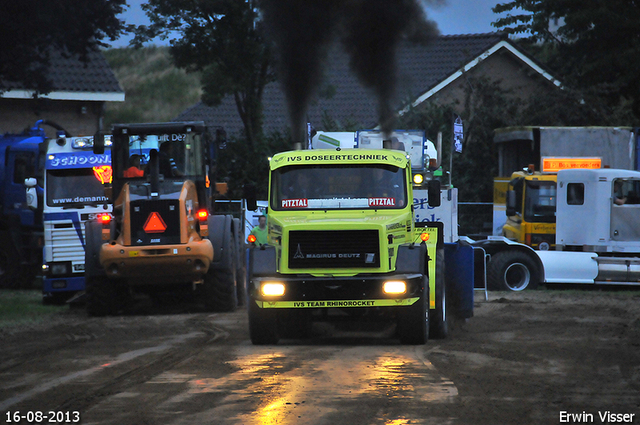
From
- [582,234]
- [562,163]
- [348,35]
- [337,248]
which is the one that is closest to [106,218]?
[348,35]

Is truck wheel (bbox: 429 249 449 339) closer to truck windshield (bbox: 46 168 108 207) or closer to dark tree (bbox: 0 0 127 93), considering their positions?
dark tree (bbox: 0 0 127 93)

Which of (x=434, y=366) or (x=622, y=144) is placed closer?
(x=434, y=366)

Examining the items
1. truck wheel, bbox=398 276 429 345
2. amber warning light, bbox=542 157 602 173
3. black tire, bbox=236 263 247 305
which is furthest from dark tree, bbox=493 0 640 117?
truck wheel, bbox=398 276 429 345

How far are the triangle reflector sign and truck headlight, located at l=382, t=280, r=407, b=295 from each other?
5.07 metres

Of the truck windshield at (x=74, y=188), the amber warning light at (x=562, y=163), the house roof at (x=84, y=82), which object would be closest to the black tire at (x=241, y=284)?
the truck windshield at (x=74, y=188)

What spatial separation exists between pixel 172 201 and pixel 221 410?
776cm

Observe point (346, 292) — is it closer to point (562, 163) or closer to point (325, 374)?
point (325, 374)

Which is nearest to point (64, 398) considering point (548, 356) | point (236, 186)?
A: point (548, 356)

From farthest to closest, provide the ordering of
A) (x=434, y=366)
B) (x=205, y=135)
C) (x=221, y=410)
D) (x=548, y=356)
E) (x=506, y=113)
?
1. (x=506, y=113)
2. (x=205, y=135)
3. (x=548, y=356)
4. (x=434, y=366)
5. (x=221, y=410)

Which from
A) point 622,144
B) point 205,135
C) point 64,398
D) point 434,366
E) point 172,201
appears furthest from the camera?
point 622,144

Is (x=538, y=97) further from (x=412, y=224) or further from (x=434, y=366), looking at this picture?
(x=434, y=366)

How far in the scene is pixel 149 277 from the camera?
15312 millimetres

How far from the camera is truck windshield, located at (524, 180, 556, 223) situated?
22094 millimetres

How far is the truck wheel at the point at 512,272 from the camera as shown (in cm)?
2083
